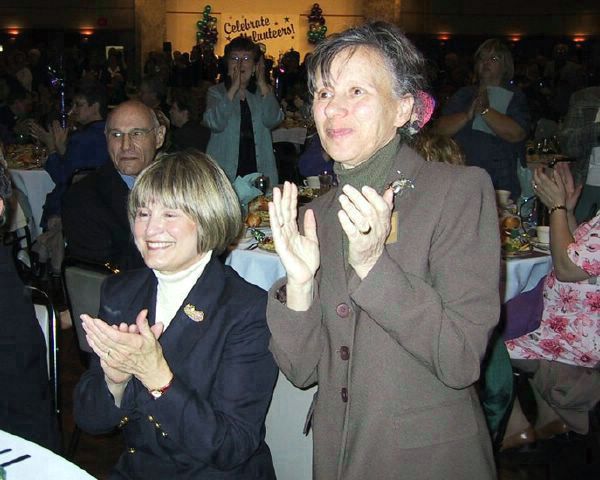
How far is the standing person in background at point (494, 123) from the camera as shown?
16.2ft

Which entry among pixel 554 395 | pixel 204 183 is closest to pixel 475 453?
pixel 204 183

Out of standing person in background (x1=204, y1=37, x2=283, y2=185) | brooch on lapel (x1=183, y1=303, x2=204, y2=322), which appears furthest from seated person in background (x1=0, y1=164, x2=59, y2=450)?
standing person in background (x1=204, y1=37, x2=283, y2=185)

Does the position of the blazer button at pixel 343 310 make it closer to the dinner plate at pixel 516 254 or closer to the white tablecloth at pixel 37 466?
the white tablecloth at pixel 37 466

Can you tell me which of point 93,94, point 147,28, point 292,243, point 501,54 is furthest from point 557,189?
point 147,28

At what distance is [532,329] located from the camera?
3062 mm

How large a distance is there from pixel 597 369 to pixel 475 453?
1.68 metres

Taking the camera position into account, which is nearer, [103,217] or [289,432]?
[289,432]

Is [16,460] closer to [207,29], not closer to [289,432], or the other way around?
[289,432]

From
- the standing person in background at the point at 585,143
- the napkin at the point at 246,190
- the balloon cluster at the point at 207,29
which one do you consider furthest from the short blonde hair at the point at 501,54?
the balloon cluster at the point at 207,29

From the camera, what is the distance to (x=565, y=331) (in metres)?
2.96

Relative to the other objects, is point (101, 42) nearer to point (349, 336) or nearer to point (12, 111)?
point (12, 111)

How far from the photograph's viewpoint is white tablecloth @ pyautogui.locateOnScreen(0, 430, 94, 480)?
4.48 feet

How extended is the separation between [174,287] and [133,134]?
1.77 m

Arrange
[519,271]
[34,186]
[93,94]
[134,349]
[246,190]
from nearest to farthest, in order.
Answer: [134,349] < [519,271] < [246,190] < [93,94] < [34,186]
